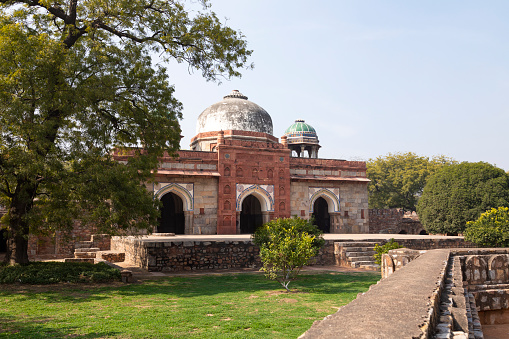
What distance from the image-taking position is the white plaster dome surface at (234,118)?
2262cm

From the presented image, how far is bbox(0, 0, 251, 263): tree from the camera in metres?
8.25

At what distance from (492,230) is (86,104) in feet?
39.4

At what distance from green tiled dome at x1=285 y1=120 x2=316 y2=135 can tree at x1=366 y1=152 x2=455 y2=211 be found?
870cm

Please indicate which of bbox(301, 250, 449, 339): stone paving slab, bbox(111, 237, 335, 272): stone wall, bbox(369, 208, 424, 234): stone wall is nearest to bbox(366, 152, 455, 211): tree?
bbox(369, 208, 424, 234): stone wall

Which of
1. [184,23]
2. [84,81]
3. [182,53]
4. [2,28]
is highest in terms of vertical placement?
[184,23]

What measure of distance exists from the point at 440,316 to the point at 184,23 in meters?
9.86

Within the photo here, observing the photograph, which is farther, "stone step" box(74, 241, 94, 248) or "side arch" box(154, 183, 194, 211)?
"side arch" box(154, 183, 194, 211)

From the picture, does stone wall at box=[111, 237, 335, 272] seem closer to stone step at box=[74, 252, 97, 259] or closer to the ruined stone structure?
stone step at box=[74, 252, 97, 259]

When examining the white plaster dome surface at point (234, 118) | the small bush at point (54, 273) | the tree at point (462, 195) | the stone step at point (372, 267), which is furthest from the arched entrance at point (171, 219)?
the tree at point (462, 195)

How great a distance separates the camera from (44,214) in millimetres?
9023

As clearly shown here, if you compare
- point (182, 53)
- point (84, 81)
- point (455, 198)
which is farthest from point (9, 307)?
point (455, 198)

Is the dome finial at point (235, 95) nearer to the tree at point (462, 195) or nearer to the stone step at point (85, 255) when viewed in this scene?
the tree at point (462, 195)

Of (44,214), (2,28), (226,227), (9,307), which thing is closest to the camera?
(9,307)

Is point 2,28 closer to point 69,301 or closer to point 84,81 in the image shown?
point 84,81
